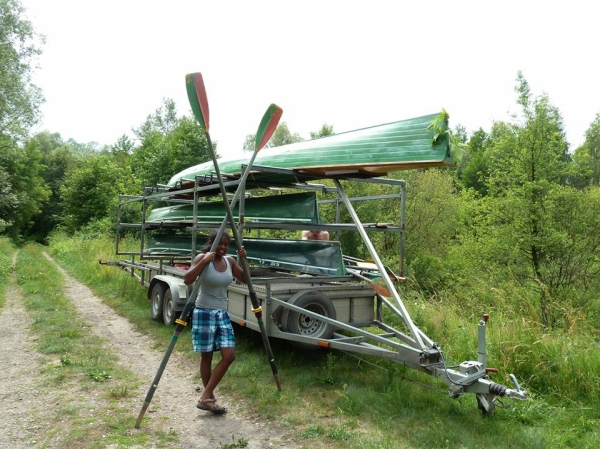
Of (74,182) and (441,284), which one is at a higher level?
(74,182)

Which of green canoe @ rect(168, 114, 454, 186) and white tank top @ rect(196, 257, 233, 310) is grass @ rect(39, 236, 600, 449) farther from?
green canoe @ rect(168, 114, 454, 186)

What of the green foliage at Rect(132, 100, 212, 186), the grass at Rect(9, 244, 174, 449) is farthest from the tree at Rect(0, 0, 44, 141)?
the grass at Rect(9, 244, 174, 449)

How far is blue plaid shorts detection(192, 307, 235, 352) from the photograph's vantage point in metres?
4.59

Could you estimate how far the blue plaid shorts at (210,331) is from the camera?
4590 millimetres

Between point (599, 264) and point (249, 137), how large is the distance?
154 ft

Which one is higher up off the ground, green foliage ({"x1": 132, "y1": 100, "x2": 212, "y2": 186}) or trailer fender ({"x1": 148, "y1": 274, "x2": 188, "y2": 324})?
green foliage ({"x1": 132, "y1": 100, "x2": 212, "y2": 186})

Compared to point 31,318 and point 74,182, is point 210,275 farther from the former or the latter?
point 74,182

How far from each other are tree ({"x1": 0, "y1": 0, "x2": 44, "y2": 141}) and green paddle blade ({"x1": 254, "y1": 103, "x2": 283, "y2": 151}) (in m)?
18.2

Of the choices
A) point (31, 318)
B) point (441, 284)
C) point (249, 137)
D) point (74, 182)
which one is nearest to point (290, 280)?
point (31, 318)

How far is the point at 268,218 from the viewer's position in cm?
716

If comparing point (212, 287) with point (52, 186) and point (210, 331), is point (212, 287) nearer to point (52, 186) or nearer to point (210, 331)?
point (210, 331)

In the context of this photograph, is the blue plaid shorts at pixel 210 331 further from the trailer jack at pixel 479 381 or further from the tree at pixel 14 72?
the tree at pixel 14 72

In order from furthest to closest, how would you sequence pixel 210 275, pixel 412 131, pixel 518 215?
pixel 518 215, pixel 412 131, pixel 210 275

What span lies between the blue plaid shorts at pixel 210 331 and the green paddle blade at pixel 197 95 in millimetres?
1777
